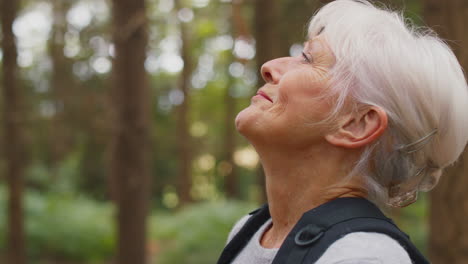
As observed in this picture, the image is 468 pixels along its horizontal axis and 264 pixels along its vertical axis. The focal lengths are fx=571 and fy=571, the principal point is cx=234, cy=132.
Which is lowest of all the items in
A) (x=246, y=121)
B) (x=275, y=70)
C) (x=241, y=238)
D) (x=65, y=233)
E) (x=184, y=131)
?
(x=65, y=233)

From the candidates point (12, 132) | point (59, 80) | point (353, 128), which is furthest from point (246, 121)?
point (59, 80)

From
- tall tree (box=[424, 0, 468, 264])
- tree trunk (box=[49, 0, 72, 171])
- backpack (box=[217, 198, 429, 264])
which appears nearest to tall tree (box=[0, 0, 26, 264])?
tall tree (box=[424, 0, 468, 264])

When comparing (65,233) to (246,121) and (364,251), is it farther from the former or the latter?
(364,251)

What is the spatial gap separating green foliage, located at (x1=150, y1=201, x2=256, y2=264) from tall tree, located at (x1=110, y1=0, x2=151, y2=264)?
12.1 ft

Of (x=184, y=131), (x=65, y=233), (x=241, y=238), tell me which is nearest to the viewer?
(x=241, y=238)

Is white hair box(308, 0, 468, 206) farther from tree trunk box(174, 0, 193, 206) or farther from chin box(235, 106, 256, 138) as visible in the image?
tree trunk box(174, 0, 193, 206)

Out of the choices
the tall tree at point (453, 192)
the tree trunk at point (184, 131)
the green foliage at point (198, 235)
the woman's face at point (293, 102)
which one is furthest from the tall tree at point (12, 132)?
the tree trunk at point (184, 131)

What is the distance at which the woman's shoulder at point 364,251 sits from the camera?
4.06 ft

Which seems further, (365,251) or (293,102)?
(293,102)

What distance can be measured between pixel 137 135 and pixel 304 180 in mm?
4146

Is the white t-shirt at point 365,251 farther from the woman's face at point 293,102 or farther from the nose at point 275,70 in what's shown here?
the nose at point 275,70

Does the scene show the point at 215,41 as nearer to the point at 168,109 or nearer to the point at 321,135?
the point at 168,109

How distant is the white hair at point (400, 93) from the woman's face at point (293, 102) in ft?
0.13

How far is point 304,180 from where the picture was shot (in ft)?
5.09
